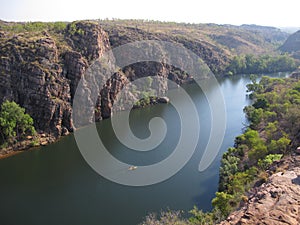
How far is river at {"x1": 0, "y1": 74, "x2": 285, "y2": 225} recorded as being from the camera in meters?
39.8

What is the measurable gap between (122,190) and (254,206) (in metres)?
27.3

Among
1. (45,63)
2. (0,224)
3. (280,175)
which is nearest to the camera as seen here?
(280,175)

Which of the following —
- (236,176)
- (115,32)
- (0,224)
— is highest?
(115,32)

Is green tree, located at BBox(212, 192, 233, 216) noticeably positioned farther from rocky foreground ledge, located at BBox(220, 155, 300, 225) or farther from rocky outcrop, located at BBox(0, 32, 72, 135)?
rocky outcrop, located at BBox(0, 32, 72, 135)

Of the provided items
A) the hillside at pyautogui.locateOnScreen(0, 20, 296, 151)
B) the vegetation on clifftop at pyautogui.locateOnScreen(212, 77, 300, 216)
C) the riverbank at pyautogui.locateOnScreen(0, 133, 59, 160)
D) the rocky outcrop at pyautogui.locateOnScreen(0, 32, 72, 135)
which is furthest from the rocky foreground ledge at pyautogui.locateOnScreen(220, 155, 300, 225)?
the rocky outcrop at pyautogui.locateOnScreen(0, 32, 72, 135)

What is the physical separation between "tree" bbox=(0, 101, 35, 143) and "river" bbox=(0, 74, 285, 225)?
4.83 m

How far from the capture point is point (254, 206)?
20.6 meters

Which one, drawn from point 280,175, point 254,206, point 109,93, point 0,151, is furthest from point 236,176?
point 109,93

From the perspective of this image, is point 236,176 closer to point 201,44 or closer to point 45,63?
point 45,63

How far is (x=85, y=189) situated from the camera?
1821 inches

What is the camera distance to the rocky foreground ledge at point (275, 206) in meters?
18.8

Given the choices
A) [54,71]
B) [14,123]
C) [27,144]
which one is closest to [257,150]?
[27,144]

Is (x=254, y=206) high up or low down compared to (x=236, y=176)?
up

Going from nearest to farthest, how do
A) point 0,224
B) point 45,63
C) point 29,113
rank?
1. point 0,224
2. point 29,113
3. point 45,63
